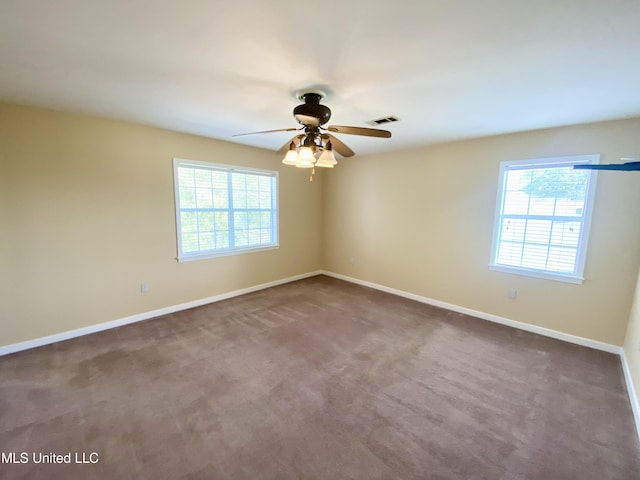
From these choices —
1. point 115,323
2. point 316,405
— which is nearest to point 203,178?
point 115,323

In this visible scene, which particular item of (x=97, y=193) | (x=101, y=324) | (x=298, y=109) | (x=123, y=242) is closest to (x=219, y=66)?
(x=298, y=109)

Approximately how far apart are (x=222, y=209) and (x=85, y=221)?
5.35 ft

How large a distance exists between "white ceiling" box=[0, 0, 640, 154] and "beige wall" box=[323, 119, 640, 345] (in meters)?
0.60

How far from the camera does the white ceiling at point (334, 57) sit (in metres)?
Result: 1.31

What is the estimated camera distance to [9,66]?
1866 mm

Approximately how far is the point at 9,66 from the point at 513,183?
16.0 feet

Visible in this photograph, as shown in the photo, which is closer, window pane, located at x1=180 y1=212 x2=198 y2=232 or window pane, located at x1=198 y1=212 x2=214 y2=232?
window pane, located at x1=180 y1=212 x2=198 y2=232

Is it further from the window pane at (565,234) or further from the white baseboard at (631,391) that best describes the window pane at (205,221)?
the white baseboard at (631,391)

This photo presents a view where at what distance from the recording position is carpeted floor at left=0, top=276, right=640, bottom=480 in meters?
1.62

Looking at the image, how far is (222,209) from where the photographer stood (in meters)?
4.18

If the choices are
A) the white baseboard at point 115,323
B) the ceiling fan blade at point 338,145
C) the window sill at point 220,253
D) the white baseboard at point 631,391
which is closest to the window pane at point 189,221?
the window sill at point 220,253

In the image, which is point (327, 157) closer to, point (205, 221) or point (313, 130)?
point (313, 130)

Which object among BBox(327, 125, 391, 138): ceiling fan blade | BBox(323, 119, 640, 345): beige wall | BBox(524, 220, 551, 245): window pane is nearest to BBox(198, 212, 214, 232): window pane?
BBox(323, 119, 640, 345): beige wall

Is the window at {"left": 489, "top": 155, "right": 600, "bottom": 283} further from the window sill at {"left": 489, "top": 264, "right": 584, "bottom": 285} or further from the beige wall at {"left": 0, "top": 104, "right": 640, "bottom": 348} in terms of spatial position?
the beige wall at {"left": 0, "top": 104, "right": 640, "bottom": 348}
